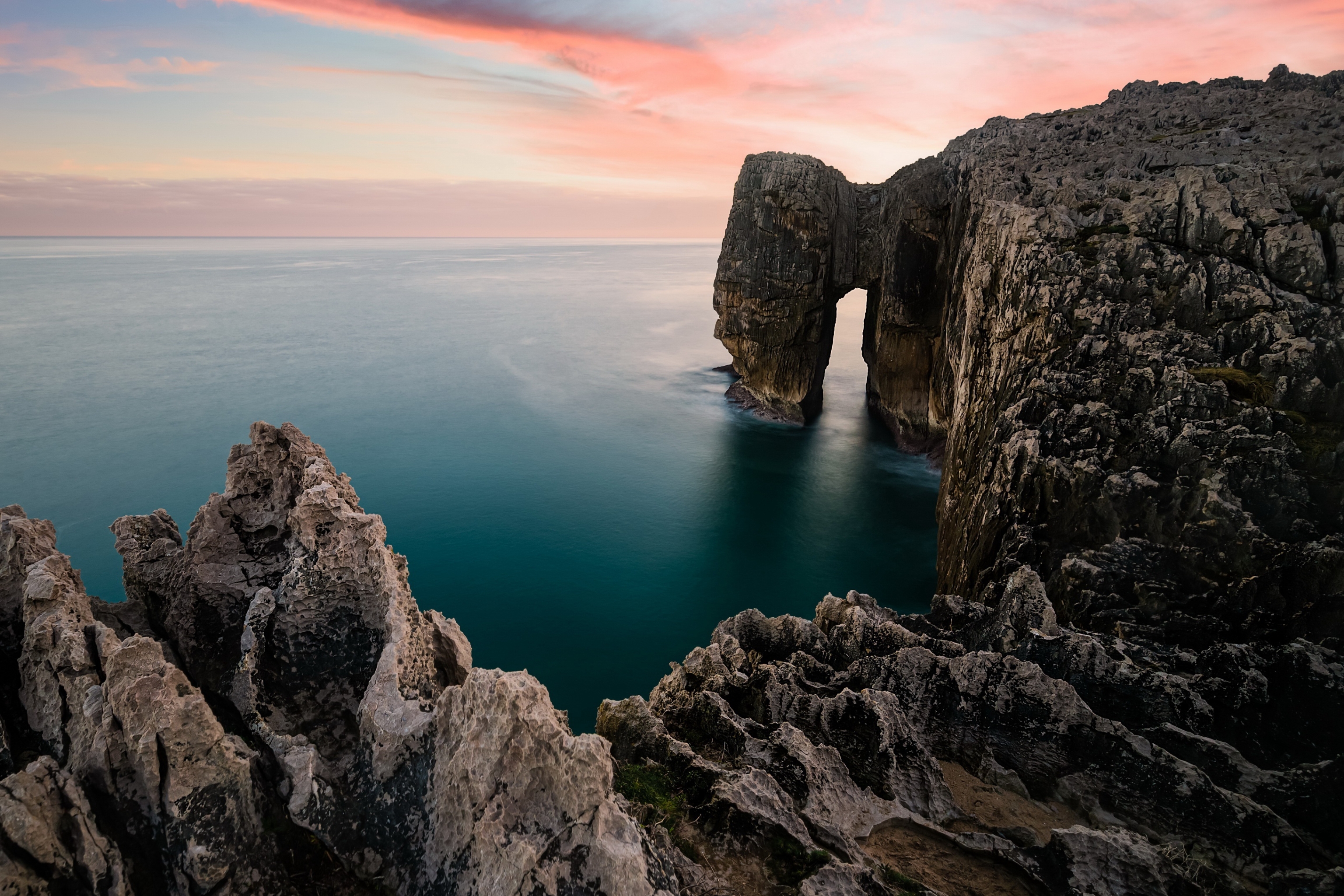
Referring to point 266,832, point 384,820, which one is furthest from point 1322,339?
point 266,832

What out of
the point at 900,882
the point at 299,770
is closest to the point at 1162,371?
the point at 900,882

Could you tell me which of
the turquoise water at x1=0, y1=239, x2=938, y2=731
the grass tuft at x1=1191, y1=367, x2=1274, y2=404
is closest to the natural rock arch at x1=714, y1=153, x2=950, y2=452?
the turquoise water at x1=0, y1=239, x2=938, y2=731

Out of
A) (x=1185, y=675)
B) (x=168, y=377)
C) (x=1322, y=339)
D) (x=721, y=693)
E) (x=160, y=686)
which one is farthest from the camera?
(x=168, y=377)

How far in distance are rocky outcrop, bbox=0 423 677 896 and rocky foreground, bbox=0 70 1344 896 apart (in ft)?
0.11

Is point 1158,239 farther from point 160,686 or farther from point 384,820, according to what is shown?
point 160,686

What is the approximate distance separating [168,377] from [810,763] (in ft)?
178

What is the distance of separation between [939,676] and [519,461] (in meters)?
29.2

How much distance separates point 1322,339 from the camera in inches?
596

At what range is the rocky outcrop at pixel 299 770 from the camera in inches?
255

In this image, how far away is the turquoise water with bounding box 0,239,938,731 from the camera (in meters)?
26.1

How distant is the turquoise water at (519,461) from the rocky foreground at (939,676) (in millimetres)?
8440

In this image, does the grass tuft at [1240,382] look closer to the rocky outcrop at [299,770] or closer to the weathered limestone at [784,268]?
the rocky outcrop at [299,770]

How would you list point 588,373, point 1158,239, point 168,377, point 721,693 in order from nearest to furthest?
point 721,693, point 1158,239, point 168,377, point 588,373

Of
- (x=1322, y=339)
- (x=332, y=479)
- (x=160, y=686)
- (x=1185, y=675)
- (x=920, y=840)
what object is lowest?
(x=920, y=840)
